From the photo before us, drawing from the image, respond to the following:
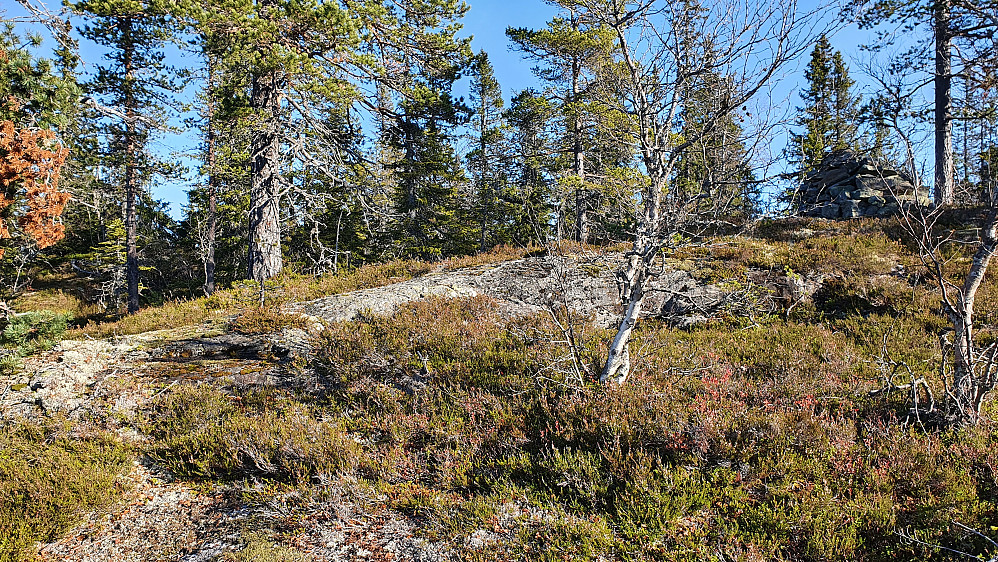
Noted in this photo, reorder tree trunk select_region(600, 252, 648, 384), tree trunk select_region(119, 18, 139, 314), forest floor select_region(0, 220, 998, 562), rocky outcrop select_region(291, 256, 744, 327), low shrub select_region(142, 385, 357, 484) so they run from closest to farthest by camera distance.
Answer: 1. forest floor select_region(0, 220, 998, 562)
2. low shrub select_region(142, 385, 357, 484)
3. tree trunk select_region(600, 252, 648, 384)
4. rocky outcrop select_region(291, 256, 744, 327)
5. tree trunk select_region(119, 18, 139, 314)

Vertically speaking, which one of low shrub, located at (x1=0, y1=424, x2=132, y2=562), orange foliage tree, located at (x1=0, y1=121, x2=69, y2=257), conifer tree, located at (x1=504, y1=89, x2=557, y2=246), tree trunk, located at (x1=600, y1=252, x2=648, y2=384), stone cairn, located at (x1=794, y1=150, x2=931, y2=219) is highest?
conifer tree, located at (x1=504, y1=89, x2=557, y2=246)

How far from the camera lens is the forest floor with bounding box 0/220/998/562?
140 inches

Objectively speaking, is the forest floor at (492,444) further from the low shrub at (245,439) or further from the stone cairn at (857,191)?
the stone cairn at (857,191)

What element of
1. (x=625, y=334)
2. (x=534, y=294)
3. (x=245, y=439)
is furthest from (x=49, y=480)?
(x=534, y=294)

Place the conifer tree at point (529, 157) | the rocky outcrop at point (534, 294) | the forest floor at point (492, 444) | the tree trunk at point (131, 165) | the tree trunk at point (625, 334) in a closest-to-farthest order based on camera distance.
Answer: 1. the forest floor at point (492, 444)
2. the tree trunk at point (625, 334)
3. the rocky outcrop at point (534, 294)
4. the tree trunk at point (131, 165)
5. the conifer tree at point (529, 157)

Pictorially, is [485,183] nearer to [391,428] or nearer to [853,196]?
[853,196]

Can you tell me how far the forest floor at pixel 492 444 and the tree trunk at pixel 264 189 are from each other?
136 inches

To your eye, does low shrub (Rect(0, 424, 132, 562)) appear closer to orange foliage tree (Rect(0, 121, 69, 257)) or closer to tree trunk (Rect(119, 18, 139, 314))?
orange foliage tree (Rect(0, 121, 69, 257))

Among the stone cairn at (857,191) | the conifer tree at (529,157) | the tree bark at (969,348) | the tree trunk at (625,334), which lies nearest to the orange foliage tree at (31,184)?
the tree trunk at (625,334)

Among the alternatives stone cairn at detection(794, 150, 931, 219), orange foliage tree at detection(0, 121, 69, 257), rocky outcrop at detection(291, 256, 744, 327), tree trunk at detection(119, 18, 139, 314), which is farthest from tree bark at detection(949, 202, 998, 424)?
tree trunk at detection(119, 18, 139, 314)

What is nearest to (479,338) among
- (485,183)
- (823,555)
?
(823,555)

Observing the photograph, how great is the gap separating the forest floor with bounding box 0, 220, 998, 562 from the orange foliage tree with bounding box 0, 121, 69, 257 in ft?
6.84

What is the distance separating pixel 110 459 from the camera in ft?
15.4

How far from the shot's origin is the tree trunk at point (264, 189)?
11094 mm
